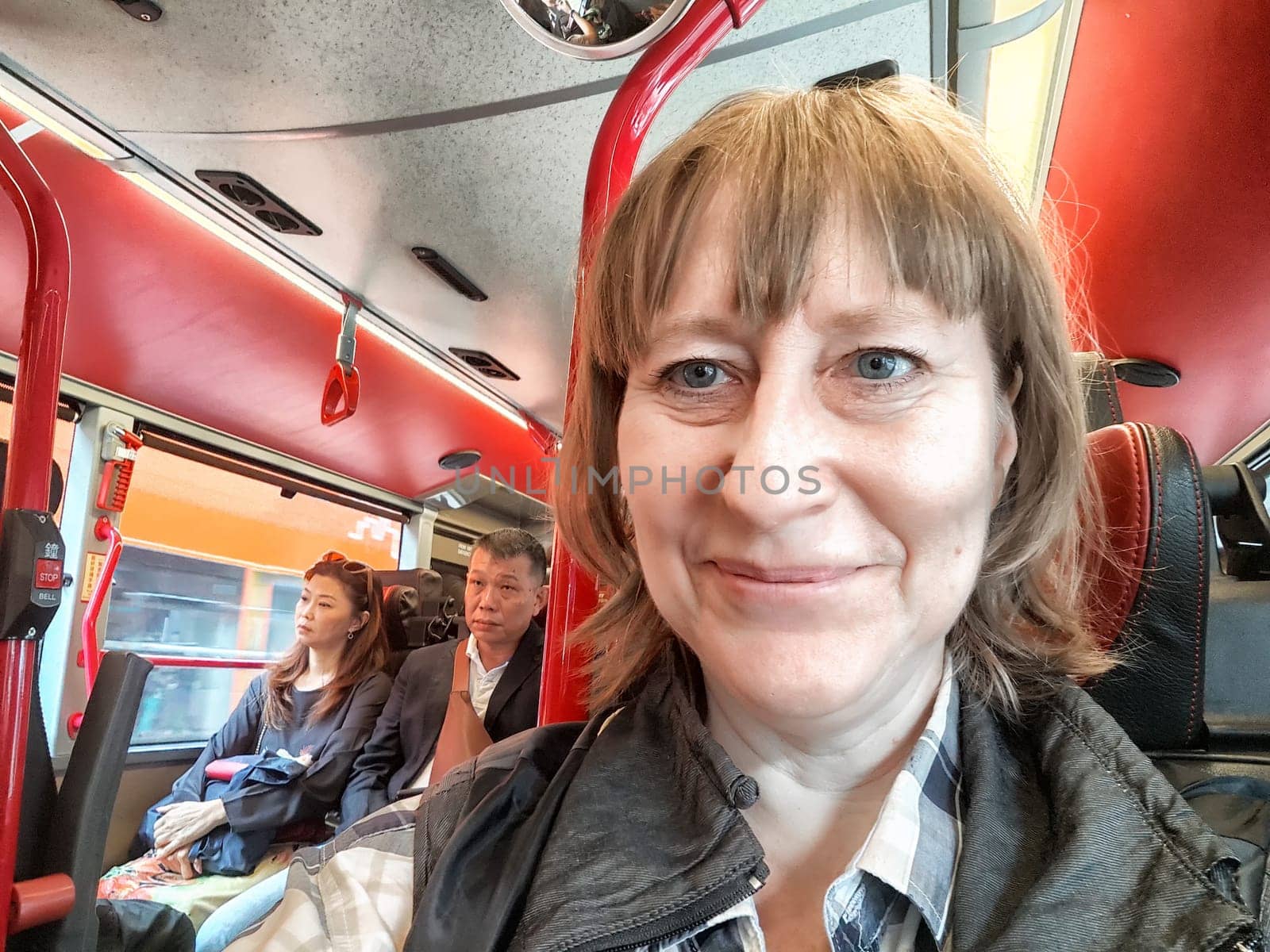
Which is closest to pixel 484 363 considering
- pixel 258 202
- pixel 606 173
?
pixel 258 202

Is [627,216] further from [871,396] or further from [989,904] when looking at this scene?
[989,904]

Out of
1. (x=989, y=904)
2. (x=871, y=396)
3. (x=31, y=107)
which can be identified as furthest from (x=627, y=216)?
(x=31, y=107)

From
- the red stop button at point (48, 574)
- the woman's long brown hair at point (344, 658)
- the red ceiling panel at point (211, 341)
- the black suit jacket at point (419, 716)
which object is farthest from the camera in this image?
the woman's long brown hair at point (344, 658)

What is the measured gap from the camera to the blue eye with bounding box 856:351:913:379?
69cm

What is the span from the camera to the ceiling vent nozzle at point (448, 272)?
8.20 feet

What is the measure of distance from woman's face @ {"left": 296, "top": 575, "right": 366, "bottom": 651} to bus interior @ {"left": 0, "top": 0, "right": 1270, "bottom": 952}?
0.75 m

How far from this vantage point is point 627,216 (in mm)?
856

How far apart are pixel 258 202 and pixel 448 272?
57 centimetres

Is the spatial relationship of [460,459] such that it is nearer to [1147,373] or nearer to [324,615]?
[324,615]

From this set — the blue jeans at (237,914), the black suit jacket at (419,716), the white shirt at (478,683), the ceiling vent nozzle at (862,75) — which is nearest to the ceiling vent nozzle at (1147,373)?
the ceiling vent nozzle at (862,75)

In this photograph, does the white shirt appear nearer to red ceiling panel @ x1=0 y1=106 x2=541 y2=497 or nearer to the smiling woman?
red ceiling panel @ x1=0 y1=106 x2=541 y2=497

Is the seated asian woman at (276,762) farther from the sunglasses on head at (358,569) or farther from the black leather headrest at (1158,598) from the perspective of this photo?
the black leather headrest at (1158,598)

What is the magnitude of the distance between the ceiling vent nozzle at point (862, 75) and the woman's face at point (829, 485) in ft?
0.86

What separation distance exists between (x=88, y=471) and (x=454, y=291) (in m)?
1.81
